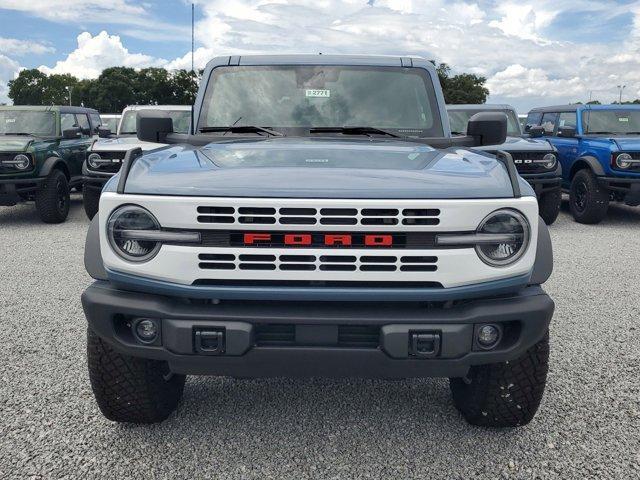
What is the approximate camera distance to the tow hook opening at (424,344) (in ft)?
7.38

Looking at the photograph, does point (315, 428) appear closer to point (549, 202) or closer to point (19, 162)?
point (549, 202)

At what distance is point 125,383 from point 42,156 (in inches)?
294

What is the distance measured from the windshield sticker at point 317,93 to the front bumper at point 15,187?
6.65 metres

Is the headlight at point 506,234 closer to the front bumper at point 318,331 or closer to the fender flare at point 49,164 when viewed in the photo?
the front bumper at point 318,331

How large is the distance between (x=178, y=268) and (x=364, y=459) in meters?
1.18

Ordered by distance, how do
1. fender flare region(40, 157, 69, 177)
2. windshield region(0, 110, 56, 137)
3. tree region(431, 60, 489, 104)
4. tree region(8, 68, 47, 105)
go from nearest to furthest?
fender flare region(40, 157, 69, 177)
windshield region(0, 110, 56, 137)
tree region(431, 60, 489, 104)
tree region(8, 68, 47, 105)

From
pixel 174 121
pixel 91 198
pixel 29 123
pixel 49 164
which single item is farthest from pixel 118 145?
pixel 29 123

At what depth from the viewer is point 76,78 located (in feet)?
340

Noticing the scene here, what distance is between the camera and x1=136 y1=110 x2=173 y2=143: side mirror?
11.8 ft

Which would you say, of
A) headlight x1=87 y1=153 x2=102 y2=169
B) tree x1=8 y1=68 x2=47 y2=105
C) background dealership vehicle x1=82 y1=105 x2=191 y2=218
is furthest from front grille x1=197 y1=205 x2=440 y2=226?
tree x1=8 y1=68 x2=47 y2=105

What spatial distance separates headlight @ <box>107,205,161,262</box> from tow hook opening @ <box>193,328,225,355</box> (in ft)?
1.12

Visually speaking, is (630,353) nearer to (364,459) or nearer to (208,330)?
(364,459)

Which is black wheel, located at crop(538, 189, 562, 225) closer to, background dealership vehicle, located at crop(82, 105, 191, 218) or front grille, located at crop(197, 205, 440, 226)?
background dealership vehicle, located at crop(82, 105, 191, 218)

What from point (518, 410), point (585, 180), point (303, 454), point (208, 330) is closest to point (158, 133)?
point (208, 330)
